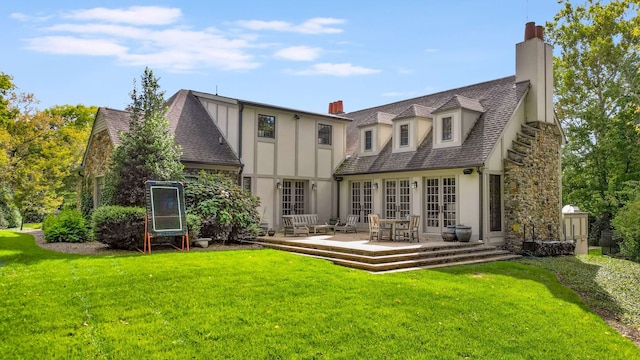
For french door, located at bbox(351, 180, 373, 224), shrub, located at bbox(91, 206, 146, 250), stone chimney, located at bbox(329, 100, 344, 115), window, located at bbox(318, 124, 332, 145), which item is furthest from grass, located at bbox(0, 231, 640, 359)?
stone chimney, located at bbox(329, 100, 344, 115)

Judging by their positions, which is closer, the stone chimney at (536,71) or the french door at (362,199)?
the stone chimney at (536,71)

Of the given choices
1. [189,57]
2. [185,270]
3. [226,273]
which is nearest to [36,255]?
[185,270]

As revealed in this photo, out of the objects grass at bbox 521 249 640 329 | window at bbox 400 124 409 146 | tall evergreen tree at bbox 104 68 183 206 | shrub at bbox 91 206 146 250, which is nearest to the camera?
grass at bbox 521 249 640 329

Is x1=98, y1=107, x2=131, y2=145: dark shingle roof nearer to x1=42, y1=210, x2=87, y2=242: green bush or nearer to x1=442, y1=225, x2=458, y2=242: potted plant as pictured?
x1=42, y1=210, x2=87, y2=242: green bush

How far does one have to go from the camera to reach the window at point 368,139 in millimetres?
18513

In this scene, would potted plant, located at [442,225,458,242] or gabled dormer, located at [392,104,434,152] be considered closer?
potted plant, located at [442,225,458,242]

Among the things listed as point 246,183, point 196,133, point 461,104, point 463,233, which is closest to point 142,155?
point 196,133

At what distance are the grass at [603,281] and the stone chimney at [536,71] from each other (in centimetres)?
508

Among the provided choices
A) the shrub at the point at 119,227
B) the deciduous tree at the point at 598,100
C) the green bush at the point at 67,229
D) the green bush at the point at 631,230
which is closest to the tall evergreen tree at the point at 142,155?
the green bush at the point at 67,229

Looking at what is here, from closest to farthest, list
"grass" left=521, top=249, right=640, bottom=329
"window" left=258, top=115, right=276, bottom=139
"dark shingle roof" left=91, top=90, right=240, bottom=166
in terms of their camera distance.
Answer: "grass" left=521, top=249, right=640, bottom=329
"dark shingle roof" left=91, top=90, right=240, bottom=166
"window" left=258, top=115, right=276, bottom=139

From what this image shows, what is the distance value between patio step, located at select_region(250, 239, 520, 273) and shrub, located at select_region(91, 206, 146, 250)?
3.74 m

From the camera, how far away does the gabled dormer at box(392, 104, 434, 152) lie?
1653cm

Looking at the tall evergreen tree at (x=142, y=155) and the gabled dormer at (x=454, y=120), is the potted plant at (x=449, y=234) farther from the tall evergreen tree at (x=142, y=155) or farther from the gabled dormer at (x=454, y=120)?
the tall evergreen tree at (x=142, y=155)

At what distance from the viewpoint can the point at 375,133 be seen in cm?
1823
